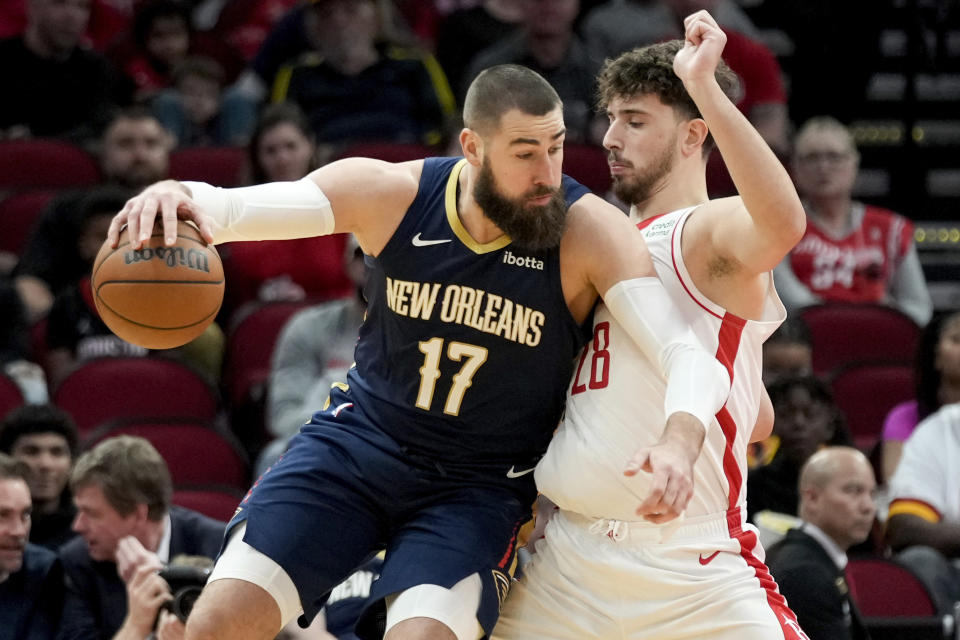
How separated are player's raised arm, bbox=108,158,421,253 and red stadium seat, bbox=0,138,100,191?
5360mm

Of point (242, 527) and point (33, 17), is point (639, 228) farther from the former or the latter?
point (33, 17)

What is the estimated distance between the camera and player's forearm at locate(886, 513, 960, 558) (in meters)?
6.81

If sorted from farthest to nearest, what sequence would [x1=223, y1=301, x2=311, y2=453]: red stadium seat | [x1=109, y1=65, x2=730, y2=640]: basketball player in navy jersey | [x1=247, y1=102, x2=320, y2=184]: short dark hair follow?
[x1=247, y1=102, x2=320, y2=184]: short dark hair
[x1=223, y1=301, x2=311, y2=453]: red stadium seat
[x1=109, y1=65, x2=730, y2=640]: basketball player in navy jersey

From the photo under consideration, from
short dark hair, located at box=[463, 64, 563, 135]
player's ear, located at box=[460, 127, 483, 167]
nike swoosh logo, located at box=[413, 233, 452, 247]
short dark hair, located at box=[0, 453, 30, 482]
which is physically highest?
short dark hair, located at box=[463, 64, 563, 135]

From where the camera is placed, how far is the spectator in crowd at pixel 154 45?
10.6 m

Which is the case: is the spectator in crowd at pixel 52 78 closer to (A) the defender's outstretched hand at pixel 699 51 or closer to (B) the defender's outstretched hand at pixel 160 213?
(B) the defender's outstretched hand at pixel 160 213

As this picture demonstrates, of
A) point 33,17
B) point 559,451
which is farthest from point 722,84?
point 33,17

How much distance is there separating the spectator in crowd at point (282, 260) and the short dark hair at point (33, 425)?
2.00m

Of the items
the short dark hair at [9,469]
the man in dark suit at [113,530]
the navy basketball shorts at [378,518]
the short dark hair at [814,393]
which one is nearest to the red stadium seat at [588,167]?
the short dark hair at [814,393]

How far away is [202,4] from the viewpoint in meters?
12.4

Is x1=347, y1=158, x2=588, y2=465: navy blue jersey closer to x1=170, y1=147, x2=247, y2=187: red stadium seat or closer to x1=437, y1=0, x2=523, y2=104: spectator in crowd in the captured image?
x1=170, y1=147, x2=247, y2=187: red stadium seat

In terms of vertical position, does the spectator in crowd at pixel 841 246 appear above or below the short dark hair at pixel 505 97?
below

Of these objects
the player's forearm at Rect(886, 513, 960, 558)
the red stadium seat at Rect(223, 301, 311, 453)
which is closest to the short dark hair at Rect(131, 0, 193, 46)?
the red stadium seat at Rect(223, 301, 311, 453)

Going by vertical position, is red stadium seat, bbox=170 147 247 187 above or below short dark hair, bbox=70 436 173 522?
above
